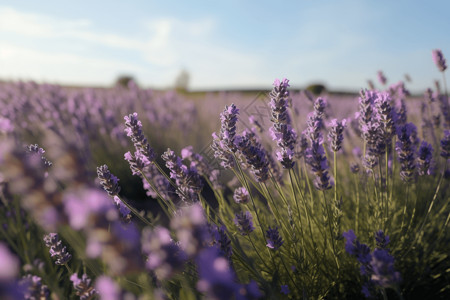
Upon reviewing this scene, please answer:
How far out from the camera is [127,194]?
4414mm

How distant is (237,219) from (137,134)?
1.86 feet

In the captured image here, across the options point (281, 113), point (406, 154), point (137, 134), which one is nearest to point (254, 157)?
point (281, 113)

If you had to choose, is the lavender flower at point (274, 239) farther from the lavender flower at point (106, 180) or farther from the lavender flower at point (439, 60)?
the lavender flower at point (439, 60)

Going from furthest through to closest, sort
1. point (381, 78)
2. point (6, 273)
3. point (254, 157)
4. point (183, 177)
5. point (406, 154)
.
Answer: point (381, 78)
point (406, 154)
point (183, 177)
point (254, 157)
point (6, 273)

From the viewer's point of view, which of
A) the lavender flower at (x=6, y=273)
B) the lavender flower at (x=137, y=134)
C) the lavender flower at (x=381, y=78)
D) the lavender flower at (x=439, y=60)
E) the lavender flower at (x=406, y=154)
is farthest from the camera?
the lavender flower at (x=381, y=78)

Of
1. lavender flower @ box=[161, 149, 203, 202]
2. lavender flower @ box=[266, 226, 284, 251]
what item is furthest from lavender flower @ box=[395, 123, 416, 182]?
lavender flower @ box=[161, 149, 203, 202]

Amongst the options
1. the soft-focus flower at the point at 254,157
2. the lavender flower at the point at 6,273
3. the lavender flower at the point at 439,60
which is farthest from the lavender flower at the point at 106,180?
the lavender flower at the point at 439,60

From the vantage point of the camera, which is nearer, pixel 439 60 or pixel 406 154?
pixel 406 154

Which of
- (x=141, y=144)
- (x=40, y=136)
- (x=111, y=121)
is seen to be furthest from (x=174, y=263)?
(x=40, y=136)

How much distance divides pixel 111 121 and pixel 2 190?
4.36 m

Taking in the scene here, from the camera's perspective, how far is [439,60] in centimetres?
250

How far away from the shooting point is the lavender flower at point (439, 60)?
2498mm

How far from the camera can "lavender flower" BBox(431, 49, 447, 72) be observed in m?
2.50

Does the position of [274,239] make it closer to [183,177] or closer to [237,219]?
[237,219]
